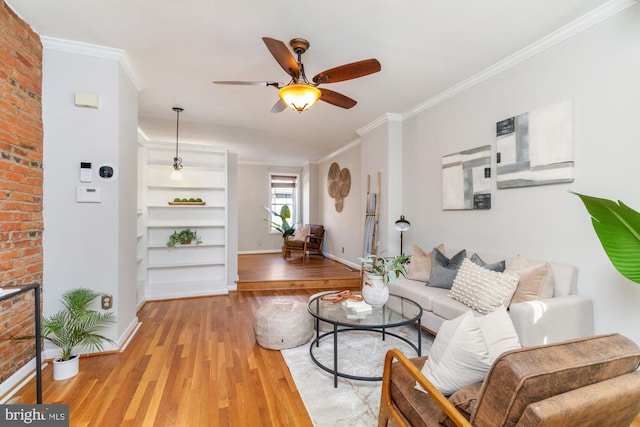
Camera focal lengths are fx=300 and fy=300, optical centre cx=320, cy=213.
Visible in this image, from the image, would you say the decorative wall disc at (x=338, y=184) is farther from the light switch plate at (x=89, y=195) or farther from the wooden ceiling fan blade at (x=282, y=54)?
the light switch plate at (x=89, y=195)

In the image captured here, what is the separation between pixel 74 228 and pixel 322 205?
580cm

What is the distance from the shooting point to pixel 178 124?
15.4 feet

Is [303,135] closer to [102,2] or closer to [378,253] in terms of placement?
[378,253]

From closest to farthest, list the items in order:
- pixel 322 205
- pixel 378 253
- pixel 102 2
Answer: pixel 102 2 < pixel 378 253 < pixel 322 205

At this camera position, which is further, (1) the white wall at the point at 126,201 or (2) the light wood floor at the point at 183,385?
(1) the white wall at the point at 126,201

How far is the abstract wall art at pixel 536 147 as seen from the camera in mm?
2322

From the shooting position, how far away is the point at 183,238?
4.50 m

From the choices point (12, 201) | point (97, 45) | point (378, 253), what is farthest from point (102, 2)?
point (378, 253)

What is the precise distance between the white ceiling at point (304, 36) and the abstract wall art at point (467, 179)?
2.67ft

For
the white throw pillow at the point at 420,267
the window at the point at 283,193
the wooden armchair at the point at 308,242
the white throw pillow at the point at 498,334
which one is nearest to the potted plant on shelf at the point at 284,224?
the window at the point at 283,193

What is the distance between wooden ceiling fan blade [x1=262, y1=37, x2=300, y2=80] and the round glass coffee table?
182 centimetres

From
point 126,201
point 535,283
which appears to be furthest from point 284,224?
point 535,283

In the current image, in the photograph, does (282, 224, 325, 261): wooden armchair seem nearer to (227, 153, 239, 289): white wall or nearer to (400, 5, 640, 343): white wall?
(227, 153, 239, 289): white wall

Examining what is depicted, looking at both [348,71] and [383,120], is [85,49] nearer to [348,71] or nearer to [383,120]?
[348,71]
